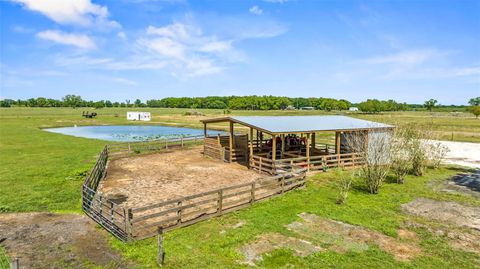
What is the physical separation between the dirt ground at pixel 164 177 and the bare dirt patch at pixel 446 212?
7705 mm

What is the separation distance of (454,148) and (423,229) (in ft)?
77.9

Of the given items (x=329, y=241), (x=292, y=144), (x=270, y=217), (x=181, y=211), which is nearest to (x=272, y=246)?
(x=329, y=241)

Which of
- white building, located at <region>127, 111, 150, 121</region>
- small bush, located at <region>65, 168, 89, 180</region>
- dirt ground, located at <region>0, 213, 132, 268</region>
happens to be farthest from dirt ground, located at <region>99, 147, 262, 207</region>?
white building, located at <region>127, 111, 150, 121</region>

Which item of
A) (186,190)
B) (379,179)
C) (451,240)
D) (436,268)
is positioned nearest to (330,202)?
(379,179)

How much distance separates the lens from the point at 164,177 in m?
16.8

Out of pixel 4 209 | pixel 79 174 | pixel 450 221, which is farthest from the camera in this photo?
pixel 79 174

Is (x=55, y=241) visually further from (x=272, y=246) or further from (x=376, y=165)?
(x=376, y=165)

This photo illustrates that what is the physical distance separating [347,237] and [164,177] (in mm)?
10440

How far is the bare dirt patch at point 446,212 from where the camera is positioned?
1077cm

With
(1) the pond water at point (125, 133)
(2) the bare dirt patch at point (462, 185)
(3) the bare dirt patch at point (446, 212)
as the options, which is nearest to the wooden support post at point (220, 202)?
(3) the bare dirt patch at point (446, 212)

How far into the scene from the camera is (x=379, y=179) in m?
14.1

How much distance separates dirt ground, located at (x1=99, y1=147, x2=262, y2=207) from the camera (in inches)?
544

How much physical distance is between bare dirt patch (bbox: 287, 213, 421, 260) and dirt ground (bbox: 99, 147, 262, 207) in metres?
5.76

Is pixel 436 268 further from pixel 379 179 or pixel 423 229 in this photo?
pixel 379 179
